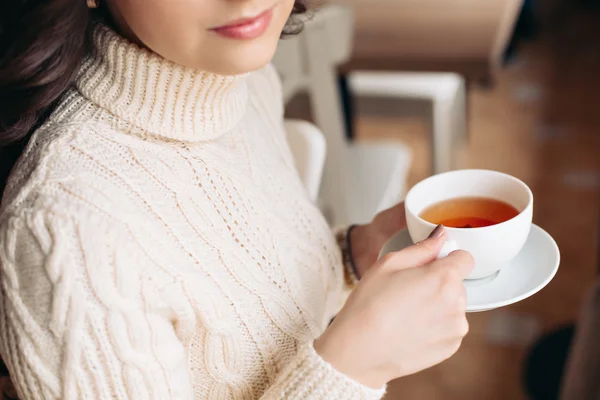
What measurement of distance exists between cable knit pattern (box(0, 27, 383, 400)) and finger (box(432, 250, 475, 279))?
131mm

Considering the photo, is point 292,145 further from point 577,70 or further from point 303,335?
point 577,70

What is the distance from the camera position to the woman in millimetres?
514

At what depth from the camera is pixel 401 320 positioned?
1.87 feet

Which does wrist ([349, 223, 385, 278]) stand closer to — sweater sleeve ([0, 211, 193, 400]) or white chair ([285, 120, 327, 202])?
white chair ([285, 120, 327, 202])

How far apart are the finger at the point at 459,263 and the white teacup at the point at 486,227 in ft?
0.05

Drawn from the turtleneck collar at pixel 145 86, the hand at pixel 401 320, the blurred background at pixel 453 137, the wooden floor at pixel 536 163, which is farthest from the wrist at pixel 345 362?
the wooden floor at pixel 536 163

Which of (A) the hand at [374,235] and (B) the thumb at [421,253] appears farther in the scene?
(A) the hand at [374,235]

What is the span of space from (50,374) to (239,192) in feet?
0.87

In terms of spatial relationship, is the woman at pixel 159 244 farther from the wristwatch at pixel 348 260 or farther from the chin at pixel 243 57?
the wristwatch at pixel 348 260

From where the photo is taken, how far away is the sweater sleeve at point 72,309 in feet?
1.65

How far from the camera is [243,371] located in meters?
0.67

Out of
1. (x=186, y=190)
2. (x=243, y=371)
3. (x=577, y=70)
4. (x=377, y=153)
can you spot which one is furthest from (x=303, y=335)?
(x=577, y=70)

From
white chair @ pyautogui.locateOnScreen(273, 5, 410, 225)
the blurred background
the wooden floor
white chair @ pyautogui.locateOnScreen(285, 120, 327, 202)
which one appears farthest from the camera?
the wooden floor

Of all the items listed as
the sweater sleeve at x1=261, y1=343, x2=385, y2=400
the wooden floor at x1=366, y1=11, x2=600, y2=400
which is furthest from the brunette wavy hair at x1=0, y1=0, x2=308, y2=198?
the wooden floor at x1=366, y1=11, x2=600, y2=400
